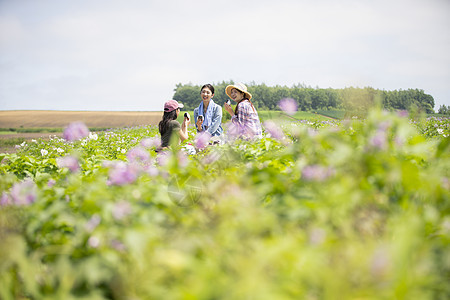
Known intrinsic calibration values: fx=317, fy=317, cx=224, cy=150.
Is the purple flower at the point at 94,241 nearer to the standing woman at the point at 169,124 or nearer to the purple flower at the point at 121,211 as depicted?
the purple flower at the point at 121,211

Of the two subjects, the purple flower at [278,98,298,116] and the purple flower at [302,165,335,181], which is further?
the purple flower at [278,98,298,116]

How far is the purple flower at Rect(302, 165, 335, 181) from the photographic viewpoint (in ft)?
4.19

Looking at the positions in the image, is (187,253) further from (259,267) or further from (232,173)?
(232,173)

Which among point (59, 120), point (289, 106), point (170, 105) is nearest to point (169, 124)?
point (170, 105)

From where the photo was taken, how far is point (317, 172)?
128 cm

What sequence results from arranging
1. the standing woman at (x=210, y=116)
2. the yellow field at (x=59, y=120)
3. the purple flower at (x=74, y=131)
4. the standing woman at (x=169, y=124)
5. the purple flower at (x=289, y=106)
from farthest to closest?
the yellow field at (x=59, y=120) → the standing woman at (x=210, y=116) → the standing woman at (x=169, y=124) → the purple flower at (x=74, y=131) → the purple flower at (x=289, y=106)

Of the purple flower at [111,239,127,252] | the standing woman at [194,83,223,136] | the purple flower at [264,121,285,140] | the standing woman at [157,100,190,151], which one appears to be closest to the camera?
the purple flower at [111,239,127,252]

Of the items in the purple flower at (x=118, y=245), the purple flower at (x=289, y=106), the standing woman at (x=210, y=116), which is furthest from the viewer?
the standing woman at (x=210, y=116)

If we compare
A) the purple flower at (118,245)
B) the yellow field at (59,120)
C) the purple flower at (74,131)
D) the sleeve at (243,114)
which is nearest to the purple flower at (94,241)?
the purple flower at (118,245)

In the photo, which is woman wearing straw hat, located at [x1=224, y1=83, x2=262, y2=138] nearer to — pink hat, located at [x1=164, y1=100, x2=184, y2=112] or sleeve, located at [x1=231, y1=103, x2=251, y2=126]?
sleeve, located at [x1=231, y1=103, x2=251, y2=126]

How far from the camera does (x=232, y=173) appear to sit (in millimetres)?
1950

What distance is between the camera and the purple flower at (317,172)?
4.19ft

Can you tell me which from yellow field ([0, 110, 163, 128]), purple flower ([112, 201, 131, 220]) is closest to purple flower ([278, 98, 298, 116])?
purple flower ([112, 201, 131, 220])

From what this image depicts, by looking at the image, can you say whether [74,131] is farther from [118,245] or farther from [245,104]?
[245,104]
